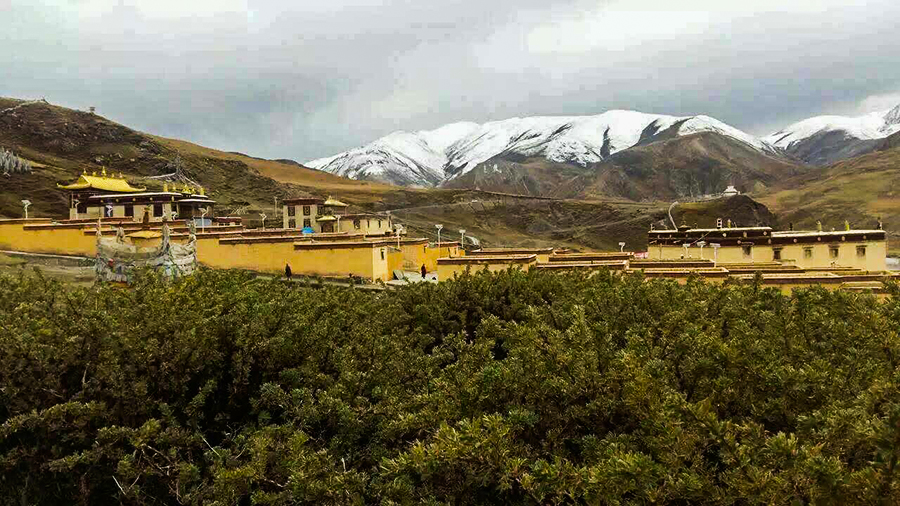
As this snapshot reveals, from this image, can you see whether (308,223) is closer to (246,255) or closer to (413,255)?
(413,255)

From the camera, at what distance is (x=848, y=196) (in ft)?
Result: 375

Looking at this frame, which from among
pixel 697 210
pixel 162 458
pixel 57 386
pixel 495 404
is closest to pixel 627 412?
pixel 495 404

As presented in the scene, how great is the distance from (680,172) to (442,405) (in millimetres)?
181076

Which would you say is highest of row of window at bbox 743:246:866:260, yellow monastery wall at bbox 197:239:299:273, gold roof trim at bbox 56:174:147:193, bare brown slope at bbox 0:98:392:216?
bare brown slope at bbox 0:98:392:216

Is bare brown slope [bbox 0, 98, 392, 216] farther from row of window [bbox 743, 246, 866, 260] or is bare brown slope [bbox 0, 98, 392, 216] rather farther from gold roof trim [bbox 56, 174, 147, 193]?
row of window [bbox 743, 246, 866, 260]

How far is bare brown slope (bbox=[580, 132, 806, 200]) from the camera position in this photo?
16362 cm

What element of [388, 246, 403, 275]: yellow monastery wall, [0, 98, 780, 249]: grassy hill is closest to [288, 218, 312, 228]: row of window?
[0, 98, 780, 249]: grassy hill

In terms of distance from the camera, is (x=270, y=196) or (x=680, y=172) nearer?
(x=270, y=196)

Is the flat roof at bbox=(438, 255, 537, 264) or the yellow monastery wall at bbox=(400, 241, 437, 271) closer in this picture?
the flat roof at bbox=(438, 255, 537, 264)

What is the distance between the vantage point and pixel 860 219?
316 feet

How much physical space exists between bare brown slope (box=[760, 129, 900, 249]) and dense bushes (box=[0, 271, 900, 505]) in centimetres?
8952

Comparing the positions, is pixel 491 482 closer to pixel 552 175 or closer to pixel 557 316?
pixel 557 316

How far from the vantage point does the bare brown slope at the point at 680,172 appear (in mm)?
163625

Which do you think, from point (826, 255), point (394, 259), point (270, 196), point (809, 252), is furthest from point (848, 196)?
point (394, 259)
